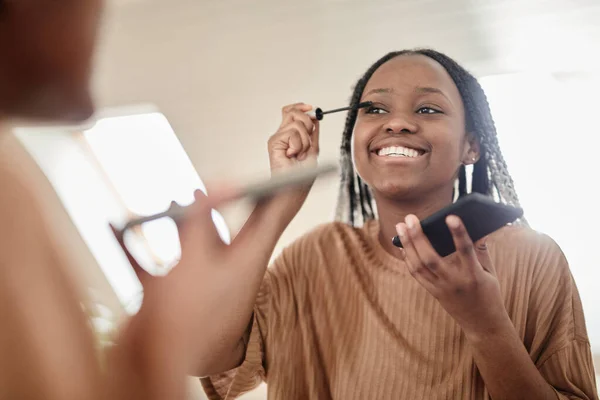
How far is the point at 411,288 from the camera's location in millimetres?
645

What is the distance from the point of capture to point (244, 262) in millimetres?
518

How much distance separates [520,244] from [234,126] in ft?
1.24

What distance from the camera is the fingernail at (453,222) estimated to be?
49 cm

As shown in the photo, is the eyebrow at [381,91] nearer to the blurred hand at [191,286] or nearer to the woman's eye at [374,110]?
the woman's eye at [374,110]

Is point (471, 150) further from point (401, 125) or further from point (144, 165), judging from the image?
point (144, 165)

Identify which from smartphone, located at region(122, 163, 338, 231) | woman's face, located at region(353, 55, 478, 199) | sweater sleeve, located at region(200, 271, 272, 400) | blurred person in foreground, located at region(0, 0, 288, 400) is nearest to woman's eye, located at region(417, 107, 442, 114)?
woman's face, located at region(353, 55, 478, 199)

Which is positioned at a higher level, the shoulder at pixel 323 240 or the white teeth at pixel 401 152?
the white teeth at pixel 401 152

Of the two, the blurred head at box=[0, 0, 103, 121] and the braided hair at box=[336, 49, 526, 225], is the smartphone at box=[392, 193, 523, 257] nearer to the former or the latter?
the braided hair at box=[336, 49, 526, 225]

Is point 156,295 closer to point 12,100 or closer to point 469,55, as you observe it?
point 12,100

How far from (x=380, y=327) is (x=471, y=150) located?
0.21m

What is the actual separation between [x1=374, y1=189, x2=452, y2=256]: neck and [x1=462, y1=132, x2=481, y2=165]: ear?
4 cm

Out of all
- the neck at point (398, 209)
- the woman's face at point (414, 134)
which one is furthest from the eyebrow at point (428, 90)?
the neck at point (398, 209)

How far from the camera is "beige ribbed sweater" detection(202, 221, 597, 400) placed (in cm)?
58

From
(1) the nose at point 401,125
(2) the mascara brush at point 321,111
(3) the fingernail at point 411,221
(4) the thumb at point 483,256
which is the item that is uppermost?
(2) the mascara brush at point 321,111
